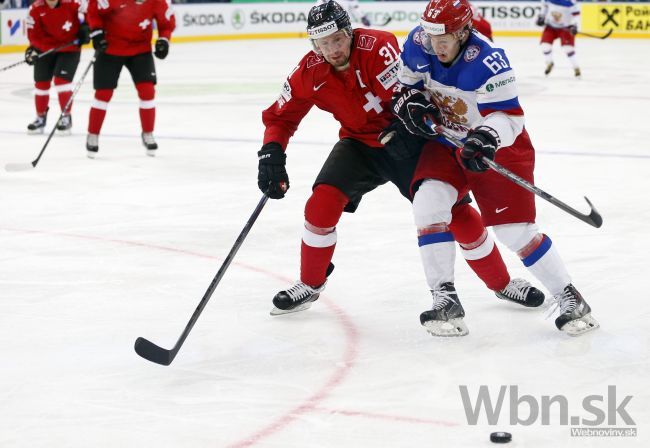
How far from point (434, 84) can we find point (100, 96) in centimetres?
383

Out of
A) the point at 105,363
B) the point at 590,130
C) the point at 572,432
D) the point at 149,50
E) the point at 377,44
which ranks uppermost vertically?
the point at 377,44

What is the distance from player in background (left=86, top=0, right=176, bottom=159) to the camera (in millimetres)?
6125

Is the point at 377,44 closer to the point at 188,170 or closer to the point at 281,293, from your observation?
the point at 281,293

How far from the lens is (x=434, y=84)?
2924 mm

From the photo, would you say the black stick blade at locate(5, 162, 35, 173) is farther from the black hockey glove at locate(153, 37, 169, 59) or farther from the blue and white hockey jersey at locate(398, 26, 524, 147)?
the blue and white hockey jersey at locate(398, 26, 524, 147)

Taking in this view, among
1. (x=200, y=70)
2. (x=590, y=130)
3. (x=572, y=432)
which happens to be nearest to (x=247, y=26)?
(x=200, y=70)

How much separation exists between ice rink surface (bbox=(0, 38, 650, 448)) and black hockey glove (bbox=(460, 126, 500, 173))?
0.50 meters

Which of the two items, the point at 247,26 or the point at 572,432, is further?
the point at 247,26

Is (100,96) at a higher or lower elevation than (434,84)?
lower

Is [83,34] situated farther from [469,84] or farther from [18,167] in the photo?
[469,84]

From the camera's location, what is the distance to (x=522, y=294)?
124 inches

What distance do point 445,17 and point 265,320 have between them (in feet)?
3.45

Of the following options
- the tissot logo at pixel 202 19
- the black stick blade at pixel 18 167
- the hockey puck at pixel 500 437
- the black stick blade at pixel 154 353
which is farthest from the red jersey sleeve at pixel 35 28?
the tissot logo at pixel 202 19

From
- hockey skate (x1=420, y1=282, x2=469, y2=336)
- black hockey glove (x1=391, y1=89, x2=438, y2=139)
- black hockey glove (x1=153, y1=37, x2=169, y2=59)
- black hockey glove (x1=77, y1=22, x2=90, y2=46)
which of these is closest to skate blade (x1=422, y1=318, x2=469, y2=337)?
hockey skate (x1=420, y1=282, x2=469, y2=336)
